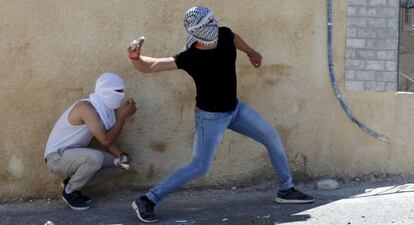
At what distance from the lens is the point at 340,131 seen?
5.89 m

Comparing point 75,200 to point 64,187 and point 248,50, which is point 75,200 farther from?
point 248,50

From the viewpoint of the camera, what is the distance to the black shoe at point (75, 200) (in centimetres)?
550

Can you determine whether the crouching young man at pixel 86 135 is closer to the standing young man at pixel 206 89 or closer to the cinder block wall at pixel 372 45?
the standing young man at pixel 206 89

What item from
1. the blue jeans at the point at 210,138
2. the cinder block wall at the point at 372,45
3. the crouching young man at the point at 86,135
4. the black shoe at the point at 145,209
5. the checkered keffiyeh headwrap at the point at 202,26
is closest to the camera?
the checkered keffiyeh headwrap at the point at 202,26

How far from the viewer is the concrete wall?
5645 millimetres

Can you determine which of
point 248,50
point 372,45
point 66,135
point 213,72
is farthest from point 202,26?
point 372,45

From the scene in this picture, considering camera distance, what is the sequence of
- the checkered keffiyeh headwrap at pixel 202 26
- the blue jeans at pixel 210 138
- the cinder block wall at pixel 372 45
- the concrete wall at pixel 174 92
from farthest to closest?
the cinder block wall at pixel 372 45
the concrete wall at pixel 174 92
the blue jeans at pixel 210 138
the checkered keffiyeh headwrap at pixel 202 26

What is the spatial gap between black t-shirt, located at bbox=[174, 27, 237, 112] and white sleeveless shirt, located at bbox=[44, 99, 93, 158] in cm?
102

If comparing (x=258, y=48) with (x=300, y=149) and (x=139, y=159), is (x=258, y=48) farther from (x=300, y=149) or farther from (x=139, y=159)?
(x=139, y=159)

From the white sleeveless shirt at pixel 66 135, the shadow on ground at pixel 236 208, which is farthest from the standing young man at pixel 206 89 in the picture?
the white sleeveless shirt at pixel 66 135

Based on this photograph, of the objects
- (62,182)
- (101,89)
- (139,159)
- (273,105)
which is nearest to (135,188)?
(139,159)

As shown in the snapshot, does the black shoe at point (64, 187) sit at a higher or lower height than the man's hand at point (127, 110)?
lower

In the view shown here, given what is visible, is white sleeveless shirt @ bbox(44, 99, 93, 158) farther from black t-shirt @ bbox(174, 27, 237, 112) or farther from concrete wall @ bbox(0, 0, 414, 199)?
black t-shirt @ bbox(174, 27, 237, 112)

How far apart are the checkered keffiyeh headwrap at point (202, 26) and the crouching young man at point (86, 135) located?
2.89 ft
